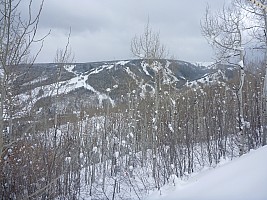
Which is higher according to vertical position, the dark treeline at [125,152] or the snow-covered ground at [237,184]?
the snow-covered ground at [237,184]

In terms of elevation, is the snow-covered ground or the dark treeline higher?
the snow-covered ground

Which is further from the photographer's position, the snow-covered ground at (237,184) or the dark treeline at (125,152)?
the dark treeline at (125,152)

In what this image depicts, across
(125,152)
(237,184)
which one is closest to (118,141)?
(125,152)

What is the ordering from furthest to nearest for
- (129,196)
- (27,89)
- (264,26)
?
(264,26) < (129,196) < (27,89)

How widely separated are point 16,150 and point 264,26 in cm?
906

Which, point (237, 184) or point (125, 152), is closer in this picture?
point (237, 184)

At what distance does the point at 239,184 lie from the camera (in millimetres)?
4176

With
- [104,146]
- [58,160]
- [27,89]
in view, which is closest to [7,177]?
[58,160]

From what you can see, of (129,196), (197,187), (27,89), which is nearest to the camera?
(197,187)

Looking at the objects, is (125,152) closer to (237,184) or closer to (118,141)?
(118,141)

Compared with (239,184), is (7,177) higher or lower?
lower

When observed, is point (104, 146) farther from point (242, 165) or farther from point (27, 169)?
point (242, 165)

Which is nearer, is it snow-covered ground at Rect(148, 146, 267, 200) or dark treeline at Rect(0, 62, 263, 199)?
snow-covered ground at Rect(148, 146, 267, 200)

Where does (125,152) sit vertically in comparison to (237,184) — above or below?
below
